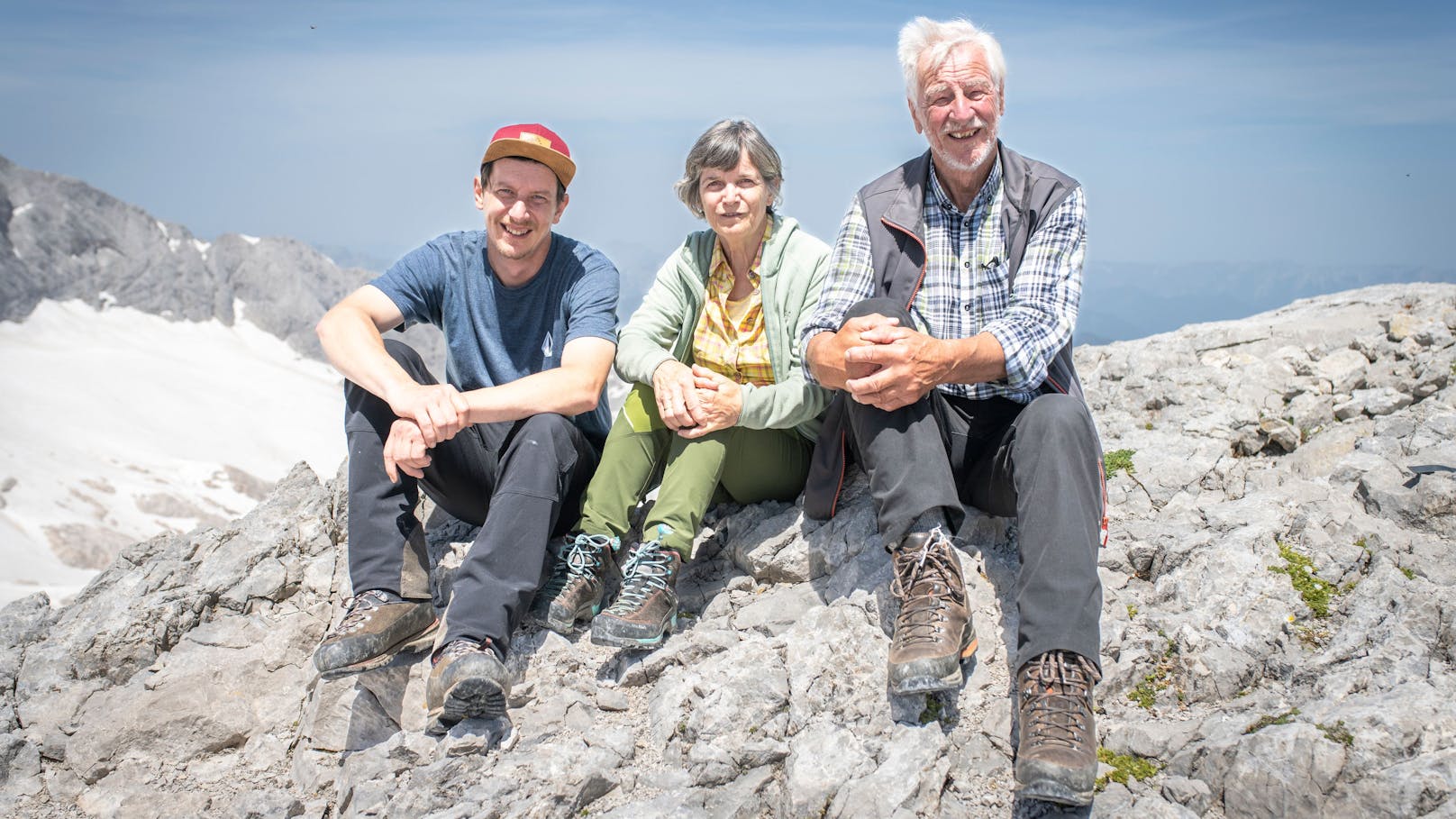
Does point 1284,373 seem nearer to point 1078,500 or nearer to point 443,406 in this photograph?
point 1078,500

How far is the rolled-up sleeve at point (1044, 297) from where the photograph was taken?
16.0 ft

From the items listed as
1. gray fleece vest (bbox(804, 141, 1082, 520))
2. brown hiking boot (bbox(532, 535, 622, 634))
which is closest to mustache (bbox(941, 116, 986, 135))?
gray fleece vest (bbox(804, 141, 1082, 520))

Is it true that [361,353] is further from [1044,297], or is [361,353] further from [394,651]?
[1044,297]

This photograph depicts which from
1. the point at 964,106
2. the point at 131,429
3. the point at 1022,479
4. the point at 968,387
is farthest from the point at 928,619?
Answer: the point at 131,429

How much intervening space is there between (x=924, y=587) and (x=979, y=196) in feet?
8.22

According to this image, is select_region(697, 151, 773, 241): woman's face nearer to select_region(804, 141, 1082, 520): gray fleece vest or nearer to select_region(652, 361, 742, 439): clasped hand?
select_region(804, 141, 1082, 520): gray fleece vest

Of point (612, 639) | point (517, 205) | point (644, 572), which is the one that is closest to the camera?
point (612, 639)

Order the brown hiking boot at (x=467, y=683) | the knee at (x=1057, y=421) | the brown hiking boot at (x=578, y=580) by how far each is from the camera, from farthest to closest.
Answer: the brown hiking boot at (x=578, y=580) < the brown hiking boot at (x=467, y=683) < the knee at (x=1057, y=421)

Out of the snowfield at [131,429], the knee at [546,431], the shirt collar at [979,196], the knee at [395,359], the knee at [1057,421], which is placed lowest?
the snowfield at [131,429]

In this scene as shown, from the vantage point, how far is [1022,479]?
454 centimetres

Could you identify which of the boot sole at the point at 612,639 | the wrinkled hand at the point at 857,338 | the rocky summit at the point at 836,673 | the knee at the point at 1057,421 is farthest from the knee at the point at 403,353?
the knee at the point at 1057,421

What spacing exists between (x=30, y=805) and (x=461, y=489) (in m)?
3.44

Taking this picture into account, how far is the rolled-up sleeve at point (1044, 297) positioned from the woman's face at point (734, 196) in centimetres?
178

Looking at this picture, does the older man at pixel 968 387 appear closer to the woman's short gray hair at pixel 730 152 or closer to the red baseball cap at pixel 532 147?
the woman's short gray hair at pixel 730 152
